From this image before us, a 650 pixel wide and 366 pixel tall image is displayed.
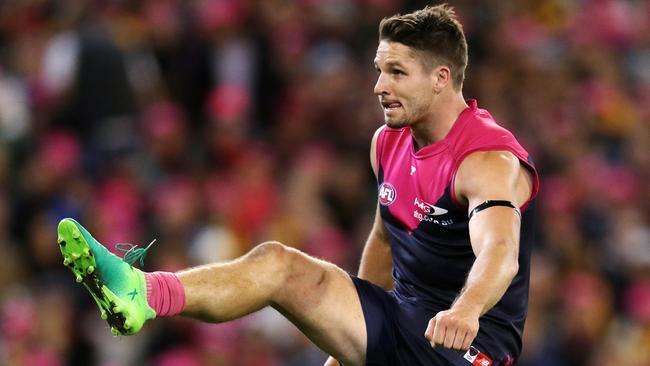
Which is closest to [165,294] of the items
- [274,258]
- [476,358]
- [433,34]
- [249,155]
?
[274,258]

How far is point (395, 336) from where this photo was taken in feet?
20.1

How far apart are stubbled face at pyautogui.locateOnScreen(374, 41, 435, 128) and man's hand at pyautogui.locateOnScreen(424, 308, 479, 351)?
44.4 inches

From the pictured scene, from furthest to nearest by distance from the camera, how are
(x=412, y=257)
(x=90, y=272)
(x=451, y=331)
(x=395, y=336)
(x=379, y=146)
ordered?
(x=379, y=146) < (x=412, y=257) < (x=395, y=336) < (x=90, y=272) < (x=451, y=331)

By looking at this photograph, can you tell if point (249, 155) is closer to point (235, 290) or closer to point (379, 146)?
point (379, 146)

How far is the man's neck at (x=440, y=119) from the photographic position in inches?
238

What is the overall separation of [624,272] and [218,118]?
11.1 feet

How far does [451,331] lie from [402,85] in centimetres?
129

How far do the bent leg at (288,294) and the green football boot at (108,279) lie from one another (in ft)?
0.71

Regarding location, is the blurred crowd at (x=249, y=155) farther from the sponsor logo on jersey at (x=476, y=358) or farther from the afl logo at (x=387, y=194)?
the sponsor logo on jersey at (x=476, y=358)

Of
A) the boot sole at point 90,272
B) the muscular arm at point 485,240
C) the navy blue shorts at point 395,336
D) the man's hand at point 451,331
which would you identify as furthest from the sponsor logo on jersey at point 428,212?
the boot sole at point 90,272

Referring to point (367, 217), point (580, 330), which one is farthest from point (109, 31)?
point (580, 330)

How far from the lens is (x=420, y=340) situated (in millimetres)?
6086

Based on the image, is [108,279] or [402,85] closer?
[108,279]

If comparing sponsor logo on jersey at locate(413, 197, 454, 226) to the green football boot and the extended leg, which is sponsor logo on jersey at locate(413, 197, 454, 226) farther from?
the green football boot
